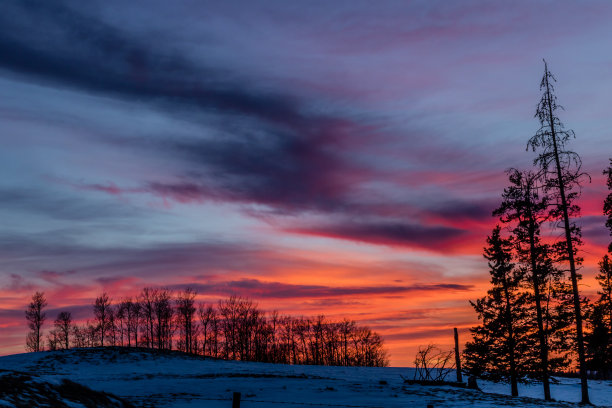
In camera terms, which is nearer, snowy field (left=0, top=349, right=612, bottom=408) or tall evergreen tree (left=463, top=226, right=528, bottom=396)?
snowy field (left=0, top=349, right=612, bottom=408)

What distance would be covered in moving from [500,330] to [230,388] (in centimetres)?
2351

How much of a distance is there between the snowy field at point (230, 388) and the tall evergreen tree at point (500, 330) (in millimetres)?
5595

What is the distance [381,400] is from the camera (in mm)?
24891

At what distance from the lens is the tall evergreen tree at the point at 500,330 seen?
40.4 meters

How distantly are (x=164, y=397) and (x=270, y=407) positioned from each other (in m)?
5.64

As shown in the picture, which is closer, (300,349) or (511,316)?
(511,316)

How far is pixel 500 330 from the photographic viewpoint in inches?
1629

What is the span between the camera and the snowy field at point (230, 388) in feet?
76.8

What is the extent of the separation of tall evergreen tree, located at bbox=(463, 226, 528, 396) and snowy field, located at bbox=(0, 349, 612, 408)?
5.60 metres

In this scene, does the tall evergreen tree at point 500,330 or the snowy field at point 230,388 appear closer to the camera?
the snowy field at point 230,388

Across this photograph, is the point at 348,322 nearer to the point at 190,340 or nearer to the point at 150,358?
the point at 190,340

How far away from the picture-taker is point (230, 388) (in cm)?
3016

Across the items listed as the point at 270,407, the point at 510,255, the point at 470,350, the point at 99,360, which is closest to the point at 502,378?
the point at 470,350

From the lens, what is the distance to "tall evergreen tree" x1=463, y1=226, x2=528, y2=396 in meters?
40.4
